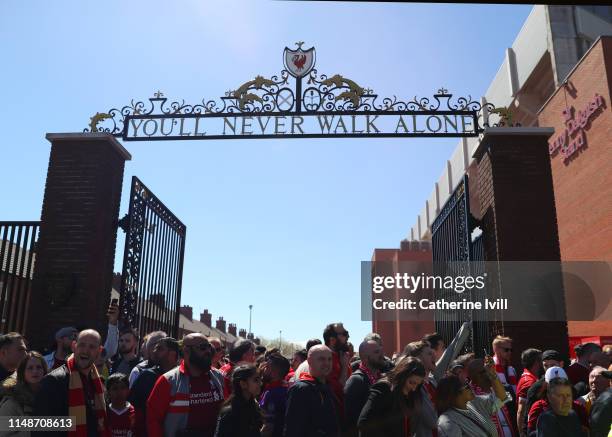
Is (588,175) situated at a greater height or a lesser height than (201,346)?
greater

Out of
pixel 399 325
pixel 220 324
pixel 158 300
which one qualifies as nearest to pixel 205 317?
pixel 220 324

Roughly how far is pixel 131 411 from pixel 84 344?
1009 millimetres

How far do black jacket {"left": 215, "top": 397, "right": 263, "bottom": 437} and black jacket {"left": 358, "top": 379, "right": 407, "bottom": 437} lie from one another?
0.77 m

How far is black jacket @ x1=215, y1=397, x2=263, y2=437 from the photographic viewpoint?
3691mm

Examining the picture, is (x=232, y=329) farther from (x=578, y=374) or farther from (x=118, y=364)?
(x=578, y=374)

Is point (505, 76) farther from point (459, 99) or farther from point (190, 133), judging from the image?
point (190, 133)

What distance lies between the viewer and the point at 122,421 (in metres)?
4.58

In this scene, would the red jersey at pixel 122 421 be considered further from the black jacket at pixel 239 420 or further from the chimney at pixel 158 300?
the chimney at pixel 158 300

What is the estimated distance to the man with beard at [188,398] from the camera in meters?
4.01

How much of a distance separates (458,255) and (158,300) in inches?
187

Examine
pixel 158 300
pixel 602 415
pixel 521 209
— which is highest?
pixel 521 209

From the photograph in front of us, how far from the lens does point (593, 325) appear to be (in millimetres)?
19219

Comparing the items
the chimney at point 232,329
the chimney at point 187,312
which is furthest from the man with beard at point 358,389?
the chimney at point 232,329

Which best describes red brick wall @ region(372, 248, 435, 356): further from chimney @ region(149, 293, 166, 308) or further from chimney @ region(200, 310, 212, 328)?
chimney @ region(149, 293, 166, 308)
